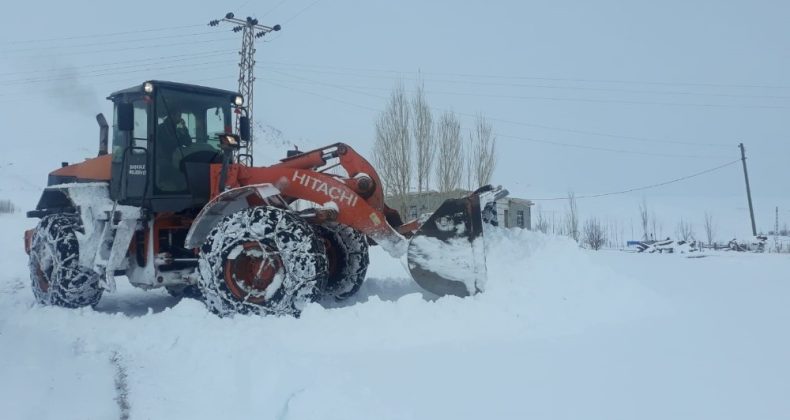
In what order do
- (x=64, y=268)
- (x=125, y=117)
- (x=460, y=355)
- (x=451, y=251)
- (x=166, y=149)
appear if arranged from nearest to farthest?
1. (x=460, y=355)
2. (x=451, y=251)
3. (x=125, y=117)
4. (x=166, y=149)
5. (x=64, y=268)

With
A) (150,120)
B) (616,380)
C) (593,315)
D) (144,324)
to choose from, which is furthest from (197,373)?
(150,120)

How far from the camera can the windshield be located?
25.2 ft

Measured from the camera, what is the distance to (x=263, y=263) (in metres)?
6.53

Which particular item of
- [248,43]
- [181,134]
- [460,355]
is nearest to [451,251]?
[460,355]

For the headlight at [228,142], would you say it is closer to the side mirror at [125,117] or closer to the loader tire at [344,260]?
the side mirror at [125,117]

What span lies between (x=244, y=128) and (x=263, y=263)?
8.22ft

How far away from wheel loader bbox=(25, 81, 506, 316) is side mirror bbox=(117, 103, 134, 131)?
0.04 feet

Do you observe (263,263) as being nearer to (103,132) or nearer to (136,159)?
(136,159)

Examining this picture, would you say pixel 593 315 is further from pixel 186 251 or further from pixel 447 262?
pixel 186 251

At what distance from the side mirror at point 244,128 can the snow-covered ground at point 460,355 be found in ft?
8.07

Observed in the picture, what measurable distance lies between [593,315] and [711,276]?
3532 millimetres

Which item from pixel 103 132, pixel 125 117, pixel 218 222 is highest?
pixel 103 132

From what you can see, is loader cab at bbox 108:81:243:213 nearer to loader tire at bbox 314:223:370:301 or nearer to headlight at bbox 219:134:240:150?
headlight at bbox 219:134:240:150

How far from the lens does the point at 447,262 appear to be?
21.9 ft
